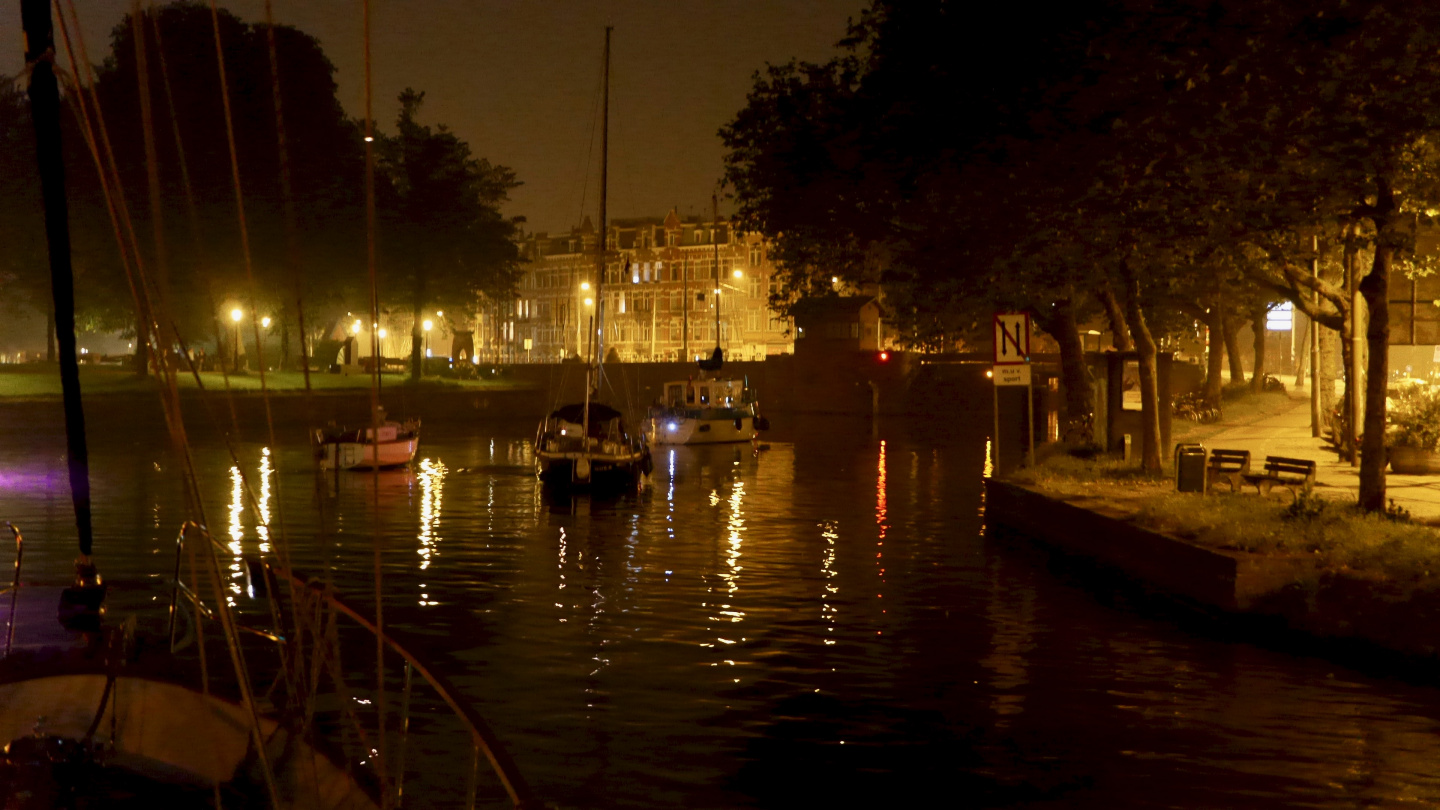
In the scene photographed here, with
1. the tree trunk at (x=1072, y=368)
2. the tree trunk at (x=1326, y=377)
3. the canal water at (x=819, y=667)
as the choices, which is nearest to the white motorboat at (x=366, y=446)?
the canal water at (x=819, y=667)

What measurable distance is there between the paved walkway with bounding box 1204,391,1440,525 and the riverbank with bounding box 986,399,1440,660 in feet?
0.51

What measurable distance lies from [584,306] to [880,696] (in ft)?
430

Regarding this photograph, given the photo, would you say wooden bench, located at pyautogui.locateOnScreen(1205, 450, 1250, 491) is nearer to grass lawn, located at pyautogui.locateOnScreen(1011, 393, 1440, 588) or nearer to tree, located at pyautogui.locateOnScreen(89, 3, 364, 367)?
grass lawn, located at pyautogui.locateOnScreen(1011, 393, 1440, 588)

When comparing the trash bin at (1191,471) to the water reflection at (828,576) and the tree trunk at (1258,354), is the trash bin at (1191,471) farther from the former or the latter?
the tree trunk at (1258,354)

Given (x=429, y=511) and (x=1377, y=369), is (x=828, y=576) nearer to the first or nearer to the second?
(x=1377, y=369)

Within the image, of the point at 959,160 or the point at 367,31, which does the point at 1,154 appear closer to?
the point at 959,160

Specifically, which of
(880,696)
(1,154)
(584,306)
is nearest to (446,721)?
(880,696)

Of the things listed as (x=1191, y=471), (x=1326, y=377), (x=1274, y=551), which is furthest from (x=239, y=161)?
(x=1274, y=551)

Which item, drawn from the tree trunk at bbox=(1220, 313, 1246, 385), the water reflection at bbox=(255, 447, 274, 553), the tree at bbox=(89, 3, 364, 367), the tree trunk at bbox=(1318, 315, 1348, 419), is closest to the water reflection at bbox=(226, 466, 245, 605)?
the water reflection at bbox=(255, 447, 274, 553)

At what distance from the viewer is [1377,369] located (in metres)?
18.9

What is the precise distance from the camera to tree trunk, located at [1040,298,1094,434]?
34.1 metres

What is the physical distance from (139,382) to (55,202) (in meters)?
54.3

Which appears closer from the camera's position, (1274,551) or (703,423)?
(1274,551)

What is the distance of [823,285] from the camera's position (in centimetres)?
4172
